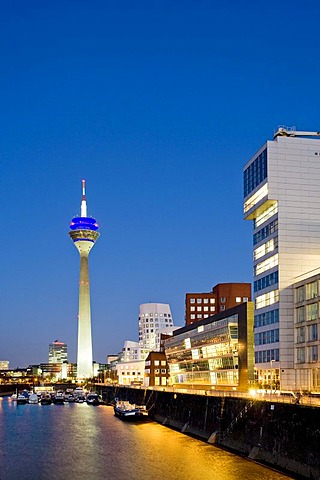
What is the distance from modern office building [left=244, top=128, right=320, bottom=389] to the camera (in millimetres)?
101000

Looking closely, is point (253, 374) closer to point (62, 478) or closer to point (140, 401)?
point (140, 401)

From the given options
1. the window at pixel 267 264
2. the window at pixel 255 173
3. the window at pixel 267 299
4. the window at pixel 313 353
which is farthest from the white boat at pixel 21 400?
the window at pixel 313 353

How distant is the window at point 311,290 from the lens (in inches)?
3661

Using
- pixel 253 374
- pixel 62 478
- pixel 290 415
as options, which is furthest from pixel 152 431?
pixel 290 415

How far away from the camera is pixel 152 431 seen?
9294cm

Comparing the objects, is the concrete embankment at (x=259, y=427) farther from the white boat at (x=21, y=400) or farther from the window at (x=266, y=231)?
the white boat at (x=21, y=400)

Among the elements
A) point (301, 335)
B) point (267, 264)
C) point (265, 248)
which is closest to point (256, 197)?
point (265, 248)

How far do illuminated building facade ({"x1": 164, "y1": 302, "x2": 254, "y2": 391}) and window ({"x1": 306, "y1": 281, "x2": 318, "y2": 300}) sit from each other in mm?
23163

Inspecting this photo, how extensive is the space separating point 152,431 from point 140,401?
133ft

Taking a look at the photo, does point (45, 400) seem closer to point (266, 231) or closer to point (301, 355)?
point (266, 231)

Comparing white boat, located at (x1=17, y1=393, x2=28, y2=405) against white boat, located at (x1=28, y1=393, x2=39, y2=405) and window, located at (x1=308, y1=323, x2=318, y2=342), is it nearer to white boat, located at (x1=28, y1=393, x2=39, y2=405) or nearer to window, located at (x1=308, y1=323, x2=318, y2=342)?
white boat, located at (x1=28, y1=393, x2=39, y2=405)

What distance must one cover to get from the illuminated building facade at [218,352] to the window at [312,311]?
23.1 m

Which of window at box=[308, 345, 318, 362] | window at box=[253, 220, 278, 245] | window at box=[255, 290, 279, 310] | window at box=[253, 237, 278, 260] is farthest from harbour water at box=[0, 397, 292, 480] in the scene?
window at box=[253, 220, 278, 245]

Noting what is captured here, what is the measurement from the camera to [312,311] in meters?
94.4
